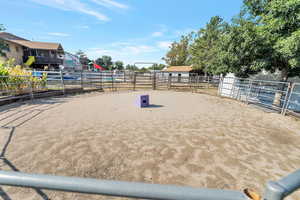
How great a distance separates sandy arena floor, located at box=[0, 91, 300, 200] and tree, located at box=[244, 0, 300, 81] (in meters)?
2.59

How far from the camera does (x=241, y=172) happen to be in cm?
205

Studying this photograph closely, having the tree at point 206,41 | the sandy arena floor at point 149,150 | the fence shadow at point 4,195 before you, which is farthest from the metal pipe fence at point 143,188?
the tree at point 206,41

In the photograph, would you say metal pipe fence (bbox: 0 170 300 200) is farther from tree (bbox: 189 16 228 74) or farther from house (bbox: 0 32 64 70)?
house (bbox: 0 32 64 70)

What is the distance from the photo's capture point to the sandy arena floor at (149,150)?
1931 millimetres

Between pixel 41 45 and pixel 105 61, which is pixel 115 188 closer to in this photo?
pixel 41 45

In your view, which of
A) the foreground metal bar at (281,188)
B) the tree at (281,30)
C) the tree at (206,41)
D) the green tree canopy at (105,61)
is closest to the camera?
the foreground metal bar at (281,188)

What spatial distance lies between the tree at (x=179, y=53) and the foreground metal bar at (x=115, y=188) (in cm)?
3191

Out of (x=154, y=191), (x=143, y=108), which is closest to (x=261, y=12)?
(x=143, y=108)

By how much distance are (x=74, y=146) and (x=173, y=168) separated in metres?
1.93

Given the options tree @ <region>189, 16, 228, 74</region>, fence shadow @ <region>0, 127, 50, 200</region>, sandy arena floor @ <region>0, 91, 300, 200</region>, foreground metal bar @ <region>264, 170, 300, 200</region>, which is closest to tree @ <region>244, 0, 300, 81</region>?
sandy arena floor @ <region>0, 91, 300, 200</region>

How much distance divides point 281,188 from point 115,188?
0.57m

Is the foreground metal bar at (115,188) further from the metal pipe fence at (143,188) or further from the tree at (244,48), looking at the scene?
the tree at (244,48)

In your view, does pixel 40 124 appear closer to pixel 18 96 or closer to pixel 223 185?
pixel 18 96

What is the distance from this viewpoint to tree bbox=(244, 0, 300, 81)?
14.8 feet
